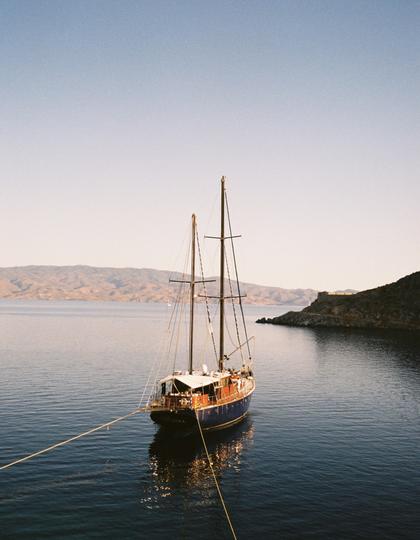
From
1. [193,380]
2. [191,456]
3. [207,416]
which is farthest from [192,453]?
[193,380]

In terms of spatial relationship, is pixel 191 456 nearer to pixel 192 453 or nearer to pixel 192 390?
pixel 192 453

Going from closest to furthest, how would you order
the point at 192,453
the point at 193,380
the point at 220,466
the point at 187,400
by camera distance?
the point at 220,466 → the point at 192,453 → the point at 187,400 → the point at 193,380

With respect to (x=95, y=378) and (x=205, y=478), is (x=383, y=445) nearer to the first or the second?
(x=205, y=478)

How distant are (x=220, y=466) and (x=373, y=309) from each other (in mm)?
145263

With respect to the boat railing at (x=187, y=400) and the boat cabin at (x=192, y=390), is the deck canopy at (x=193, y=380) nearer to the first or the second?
the boat cabin at (x=192, y=390)

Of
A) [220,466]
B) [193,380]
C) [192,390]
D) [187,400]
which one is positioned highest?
[193,380]

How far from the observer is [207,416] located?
37656 mm

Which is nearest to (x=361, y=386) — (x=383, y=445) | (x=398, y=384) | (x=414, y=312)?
(x=398, y=384)

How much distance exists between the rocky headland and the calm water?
95195 mm

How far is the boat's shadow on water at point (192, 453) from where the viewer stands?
30438 mm

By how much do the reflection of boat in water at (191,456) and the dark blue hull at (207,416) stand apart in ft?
3.01

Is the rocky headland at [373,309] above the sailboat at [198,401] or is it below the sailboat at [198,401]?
above

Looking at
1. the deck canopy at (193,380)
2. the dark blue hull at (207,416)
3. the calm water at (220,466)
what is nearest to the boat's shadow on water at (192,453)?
the calm water at (220,466)

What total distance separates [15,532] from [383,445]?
94.6 feet
